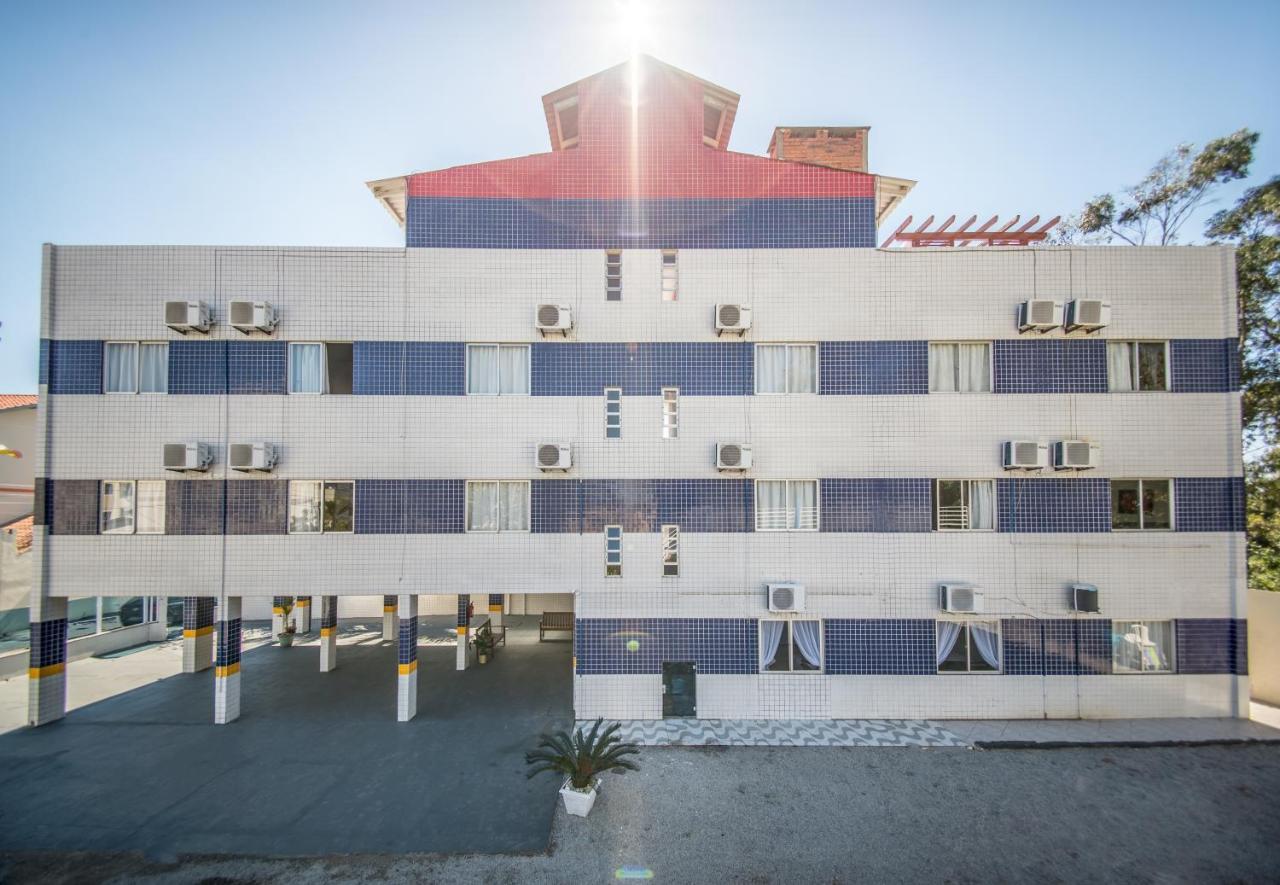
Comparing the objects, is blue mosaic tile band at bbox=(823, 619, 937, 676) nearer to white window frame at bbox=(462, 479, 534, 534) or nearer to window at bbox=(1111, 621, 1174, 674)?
window at bbox=(1111, 621, 1174, 674)

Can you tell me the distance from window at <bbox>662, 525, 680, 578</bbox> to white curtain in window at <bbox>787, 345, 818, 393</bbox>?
4309 millimetres

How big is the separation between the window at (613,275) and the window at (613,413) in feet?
7.33

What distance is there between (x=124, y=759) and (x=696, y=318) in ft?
48.5

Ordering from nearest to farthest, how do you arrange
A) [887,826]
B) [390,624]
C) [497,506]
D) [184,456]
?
[887,826] < [184,456] < [497,506] < [390,624]

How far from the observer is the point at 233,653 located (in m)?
11.2

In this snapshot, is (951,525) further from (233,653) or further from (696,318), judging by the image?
(233,653)

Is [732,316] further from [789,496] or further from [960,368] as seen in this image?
[960,368]

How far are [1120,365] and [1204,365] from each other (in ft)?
5.81

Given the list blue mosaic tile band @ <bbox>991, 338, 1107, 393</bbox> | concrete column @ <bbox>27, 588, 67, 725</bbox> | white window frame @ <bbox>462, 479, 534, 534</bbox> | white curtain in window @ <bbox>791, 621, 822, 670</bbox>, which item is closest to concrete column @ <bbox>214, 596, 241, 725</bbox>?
concrete column @ <bbox>27, 588, 67, 725</bbox>

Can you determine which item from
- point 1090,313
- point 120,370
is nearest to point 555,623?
point 120,370

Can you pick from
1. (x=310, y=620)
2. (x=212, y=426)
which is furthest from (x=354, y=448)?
(x=310, y=620)

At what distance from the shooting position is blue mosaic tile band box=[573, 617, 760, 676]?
11195 millimetres

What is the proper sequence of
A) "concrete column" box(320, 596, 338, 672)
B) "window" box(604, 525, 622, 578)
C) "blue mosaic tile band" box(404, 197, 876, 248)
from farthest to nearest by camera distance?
"concrete column" box(320, 596, 338, 672), "blue mosaic tile band" box(404, 197, 876, 248), "window" box(604, 525, 622, 578)

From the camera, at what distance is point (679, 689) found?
11.3 meters
